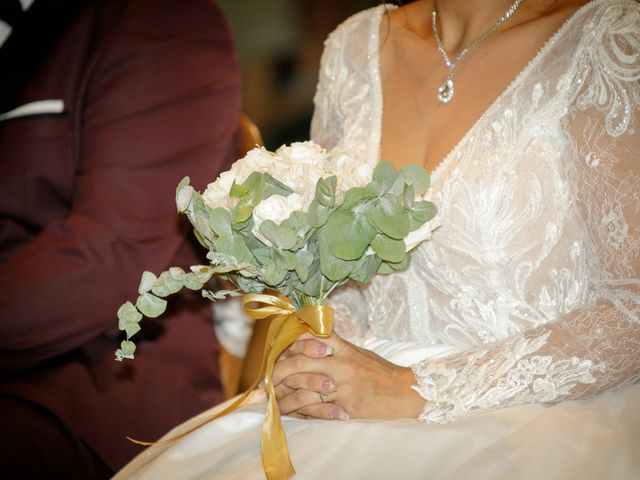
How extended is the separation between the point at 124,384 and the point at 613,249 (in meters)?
1.14

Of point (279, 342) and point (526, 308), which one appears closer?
point (279, 342)

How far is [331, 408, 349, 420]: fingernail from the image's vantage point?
1196 millimetres

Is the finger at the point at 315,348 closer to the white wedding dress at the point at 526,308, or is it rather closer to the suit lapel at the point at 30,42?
the white wedding dress at the point at 526,308

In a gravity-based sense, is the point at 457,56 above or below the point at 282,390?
above

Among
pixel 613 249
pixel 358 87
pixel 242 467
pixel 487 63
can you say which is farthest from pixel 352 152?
pixel 242 467

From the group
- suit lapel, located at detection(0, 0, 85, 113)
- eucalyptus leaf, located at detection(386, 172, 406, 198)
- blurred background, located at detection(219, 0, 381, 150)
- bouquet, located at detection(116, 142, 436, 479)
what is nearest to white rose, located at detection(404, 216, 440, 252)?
bouquet, located at detection(116, 142, 436, 479)

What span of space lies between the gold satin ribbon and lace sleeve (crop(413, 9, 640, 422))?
8.7 inches

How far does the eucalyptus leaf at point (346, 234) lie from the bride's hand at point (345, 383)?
22cm

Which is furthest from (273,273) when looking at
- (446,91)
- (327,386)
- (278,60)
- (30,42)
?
(278,60)

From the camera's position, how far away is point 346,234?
1.05m

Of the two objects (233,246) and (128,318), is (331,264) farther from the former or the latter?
(128,318)

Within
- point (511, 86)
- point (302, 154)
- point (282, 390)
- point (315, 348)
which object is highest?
point (511, 86)

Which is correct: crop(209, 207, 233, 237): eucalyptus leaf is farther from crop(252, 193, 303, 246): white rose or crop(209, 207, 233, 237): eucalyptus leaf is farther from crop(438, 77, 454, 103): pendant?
crop(438, 77, 454, 103): pendant

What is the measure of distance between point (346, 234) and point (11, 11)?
1.28 m
